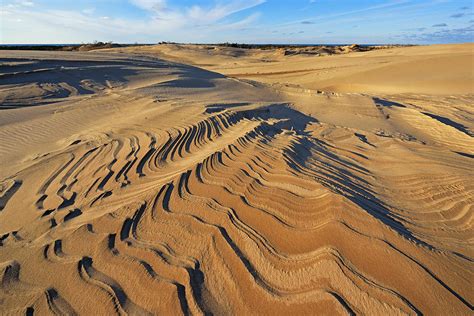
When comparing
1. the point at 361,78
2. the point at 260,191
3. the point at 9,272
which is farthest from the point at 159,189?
the point at 361,78

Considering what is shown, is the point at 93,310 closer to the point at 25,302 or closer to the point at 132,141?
the point at 25,302

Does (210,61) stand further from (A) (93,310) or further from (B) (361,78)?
(A) (93,310)

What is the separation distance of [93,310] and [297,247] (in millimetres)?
1437

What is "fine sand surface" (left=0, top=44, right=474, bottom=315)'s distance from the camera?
2.05 metres

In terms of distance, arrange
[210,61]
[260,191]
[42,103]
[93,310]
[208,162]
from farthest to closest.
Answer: [210,61] → [42,103] → [208,162] → [260,191] → [93,310]

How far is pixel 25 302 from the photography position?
82.6 inches

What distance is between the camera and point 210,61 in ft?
95.6

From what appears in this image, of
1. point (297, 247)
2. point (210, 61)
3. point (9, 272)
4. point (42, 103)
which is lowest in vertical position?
point (210, 61)

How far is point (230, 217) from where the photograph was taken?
9.08 ft

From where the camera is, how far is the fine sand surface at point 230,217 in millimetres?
2049

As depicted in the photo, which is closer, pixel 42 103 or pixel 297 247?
pixel 297 247

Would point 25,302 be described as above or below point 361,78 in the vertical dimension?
above

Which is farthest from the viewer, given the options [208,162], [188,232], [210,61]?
[210,61]

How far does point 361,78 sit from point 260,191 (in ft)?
51.8
